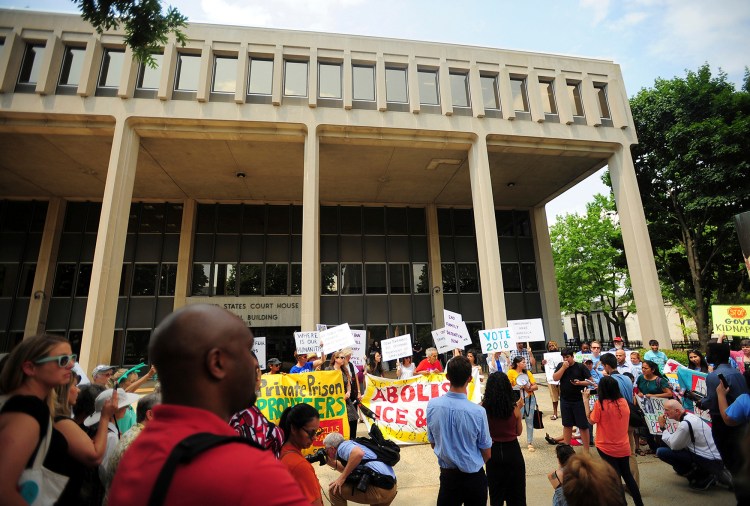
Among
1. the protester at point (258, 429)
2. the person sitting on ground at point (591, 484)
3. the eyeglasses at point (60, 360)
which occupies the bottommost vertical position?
the person sitting on ground at point (591, 484)

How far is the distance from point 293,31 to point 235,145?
6.41m

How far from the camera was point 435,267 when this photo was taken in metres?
26.3

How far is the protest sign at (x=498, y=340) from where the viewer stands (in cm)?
1114

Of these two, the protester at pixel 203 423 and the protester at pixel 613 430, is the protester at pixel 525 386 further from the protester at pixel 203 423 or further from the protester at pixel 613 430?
the protester at pixel 203 423

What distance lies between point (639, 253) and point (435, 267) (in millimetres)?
11371

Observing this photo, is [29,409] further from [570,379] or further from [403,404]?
[570,379]

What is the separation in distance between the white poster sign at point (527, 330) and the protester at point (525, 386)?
9.16 feet

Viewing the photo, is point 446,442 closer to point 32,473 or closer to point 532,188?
point 32,473

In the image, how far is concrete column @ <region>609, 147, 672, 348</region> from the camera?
18.7m

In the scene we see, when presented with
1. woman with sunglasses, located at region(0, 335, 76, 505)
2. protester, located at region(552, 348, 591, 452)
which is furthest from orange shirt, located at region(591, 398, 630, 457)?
woman with sunglasses, located at region(0, 335, 76, 505)

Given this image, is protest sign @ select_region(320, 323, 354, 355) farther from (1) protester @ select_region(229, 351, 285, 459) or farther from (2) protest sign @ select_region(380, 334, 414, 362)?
(1) protester @ select_region(229, 351, 285, 459)

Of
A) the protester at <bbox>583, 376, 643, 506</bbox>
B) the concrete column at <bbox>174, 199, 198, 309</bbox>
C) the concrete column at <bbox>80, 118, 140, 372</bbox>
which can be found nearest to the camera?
the protester at <bbox>583, 376, 643, 506</bbox>

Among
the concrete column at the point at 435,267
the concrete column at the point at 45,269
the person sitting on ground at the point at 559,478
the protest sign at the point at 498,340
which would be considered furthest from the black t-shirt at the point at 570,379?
the concrete column at the point at 45,269

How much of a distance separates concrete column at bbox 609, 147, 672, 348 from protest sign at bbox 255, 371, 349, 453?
57.8 ft
